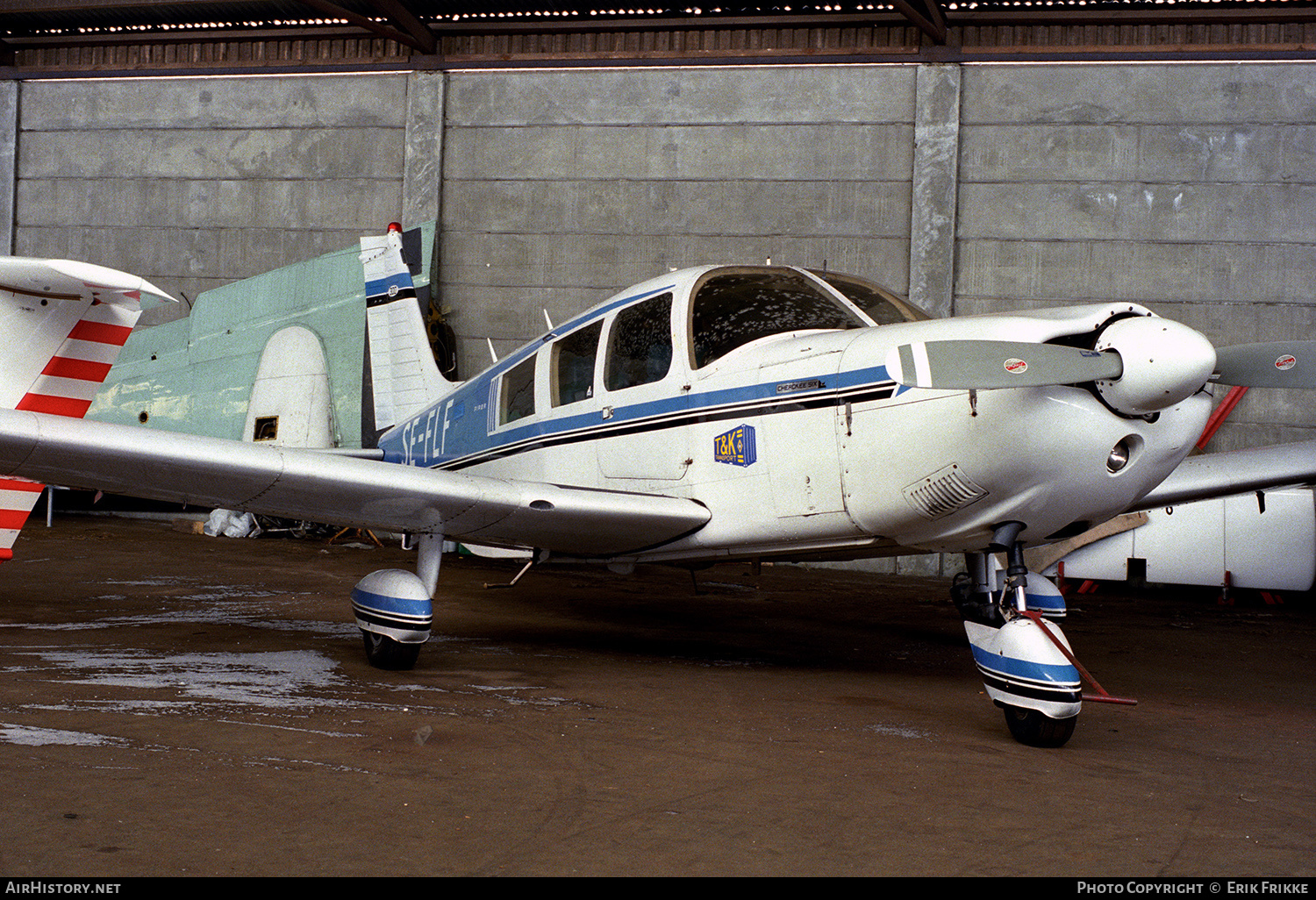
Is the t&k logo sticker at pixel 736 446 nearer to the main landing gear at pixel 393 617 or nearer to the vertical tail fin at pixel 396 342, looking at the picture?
the main landing gear at pixel 393 617

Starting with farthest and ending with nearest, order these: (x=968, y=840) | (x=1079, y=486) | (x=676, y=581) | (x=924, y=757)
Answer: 1. (x=676, y=581)
2. (x=1079, y=486)
3. (x=924, y=757)
4. (x=968, y=840)

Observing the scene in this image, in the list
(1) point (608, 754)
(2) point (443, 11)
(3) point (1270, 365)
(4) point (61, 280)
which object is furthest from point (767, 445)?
(2) point (443, 11)

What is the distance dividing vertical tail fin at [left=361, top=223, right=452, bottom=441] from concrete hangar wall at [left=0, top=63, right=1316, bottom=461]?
4.18m

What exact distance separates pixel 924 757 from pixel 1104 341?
59.8 inches

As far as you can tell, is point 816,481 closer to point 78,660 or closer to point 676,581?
point 78,660

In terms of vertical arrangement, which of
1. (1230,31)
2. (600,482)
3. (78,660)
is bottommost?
(78,660)

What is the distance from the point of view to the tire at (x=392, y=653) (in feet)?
16.3

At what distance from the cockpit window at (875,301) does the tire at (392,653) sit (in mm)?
→ 2620

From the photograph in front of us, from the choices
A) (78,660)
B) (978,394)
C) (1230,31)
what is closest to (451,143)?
(1230,31)

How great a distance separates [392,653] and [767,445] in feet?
6.42

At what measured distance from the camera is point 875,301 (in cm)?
527

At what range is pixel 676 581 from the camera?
10.4 meters

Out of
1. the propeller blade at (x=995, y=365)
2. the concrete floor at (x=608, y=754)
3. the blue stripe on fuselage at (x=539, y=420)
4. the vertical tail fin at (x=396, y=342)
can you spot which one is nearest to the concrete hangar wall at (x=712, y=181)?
the vertical tail fin at (x=396, y=342)

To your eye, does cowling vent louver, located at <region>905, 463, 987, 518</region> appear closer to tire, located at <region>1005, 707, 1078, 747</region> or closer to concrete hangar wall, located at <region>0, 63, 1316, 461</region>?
tire, located at <region>1005, 707, 1078, 747</region>
